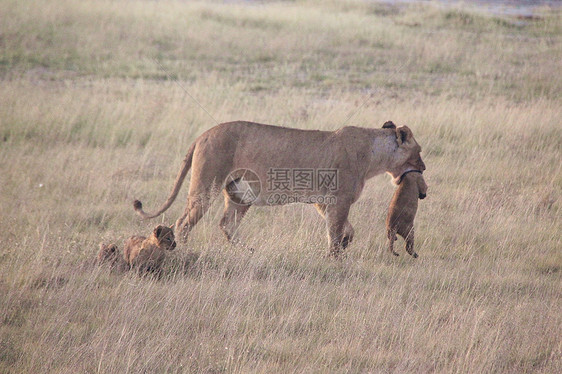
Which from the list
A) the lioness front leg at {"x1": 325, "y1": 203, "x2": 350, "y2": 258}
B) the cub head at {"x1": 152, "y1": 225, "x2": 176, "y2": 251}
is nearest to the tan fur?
the cub head at {"x1": 152, "y1": 225, "x2": 176, "y2": 251}

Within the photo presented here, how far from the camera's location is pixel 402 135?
5.57 metres

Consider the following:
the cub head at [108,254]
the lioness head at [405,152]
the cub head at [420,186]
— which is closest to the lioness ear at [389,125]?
the lioness head at [405,152]

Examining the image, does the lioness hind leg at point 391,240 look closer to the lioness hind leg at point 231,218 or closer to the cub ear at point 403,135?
the cub ear at point 403,135

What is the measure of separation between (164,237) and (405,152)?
2.33 metres

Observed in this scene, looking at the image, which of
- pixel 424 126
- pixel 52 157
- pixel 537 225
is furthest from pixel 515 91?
pixel 52 157

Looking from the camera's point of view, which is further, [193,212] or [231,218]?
[231,218]

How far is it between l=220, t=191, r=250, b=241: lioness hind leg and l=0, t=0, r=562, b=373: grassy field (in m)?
Result: 0.27

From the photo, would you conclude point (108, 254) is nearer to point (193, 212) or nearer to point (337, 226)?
point (193, 212)

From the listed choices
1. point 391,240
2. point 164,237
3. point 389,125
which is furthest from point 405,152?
point 164,237

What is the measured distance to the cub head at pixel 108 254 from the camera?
4.94 metres

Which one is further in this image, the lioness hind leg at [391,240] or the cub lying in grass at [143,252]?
the lioness hind leg at [391,240]

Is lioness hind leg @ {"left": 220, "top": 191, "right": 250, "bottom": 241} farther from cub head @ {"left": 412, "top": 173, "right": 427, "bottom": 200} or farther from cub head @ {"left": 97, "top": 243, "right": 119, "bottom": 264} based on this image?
cub head @ {"left": 412, "top": 173, "right": 427, "bottom": 200}

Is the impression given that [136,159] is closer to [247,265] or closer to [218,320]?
[247,265]

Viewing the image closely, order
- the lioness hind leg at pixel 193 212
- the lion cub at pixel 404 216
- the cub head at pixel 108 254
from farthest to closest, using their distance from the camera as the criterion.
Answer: the lion cub at pixel 404 216
the lioness hind leg at pixel 193 212
the cub head at pixel 108 254
